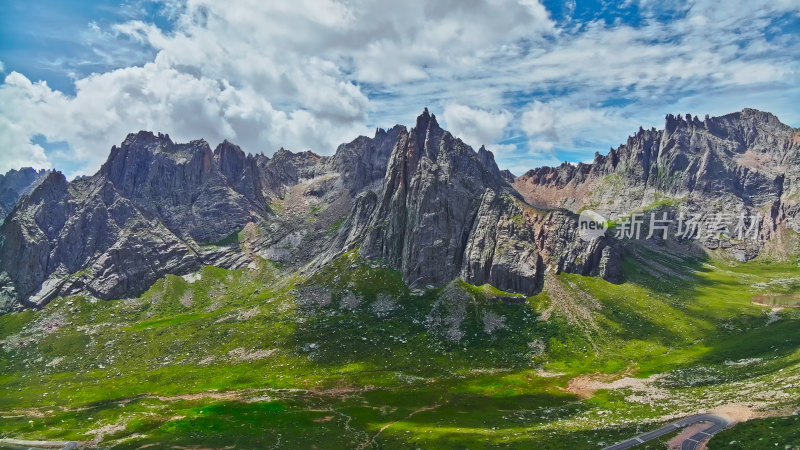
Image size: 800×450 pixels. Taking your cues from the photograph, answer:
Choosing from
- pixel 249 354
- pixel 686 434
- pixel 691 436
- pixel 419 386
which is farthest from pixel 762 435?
pixel 249 354

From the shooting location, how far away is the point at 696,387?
125m

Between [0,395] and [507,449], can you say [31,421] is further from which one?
[507,449]

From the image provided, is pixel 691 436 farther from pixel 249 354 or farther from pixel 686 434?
pixel 249 354

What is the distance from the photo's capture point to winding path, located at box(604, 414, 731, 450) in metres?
80.1

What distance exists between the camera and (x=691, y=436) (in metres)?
82.2

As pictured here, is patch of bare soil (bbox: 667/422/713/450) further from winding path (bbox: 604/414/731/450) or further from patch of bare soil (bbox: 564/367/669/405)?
patch of bare soil (bbox: 564/367/669/405)

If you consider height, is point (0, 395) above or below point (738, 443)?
below

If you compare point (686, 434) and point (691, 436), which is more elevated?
point (691, 436)

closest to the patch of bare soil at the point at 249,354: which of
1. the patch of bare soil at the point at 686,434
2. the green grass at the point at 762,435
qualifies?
the patch of bare soil at the point at 686,434

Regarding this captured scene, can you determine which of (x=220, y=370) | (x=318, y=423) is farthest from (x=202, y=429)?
(x=220, y=370)

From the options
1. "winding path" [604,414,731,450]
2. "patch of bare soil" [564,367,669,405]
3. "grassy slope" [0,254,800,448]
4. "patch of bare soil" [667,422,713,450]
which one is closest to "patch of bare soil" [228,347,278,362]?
"grassy slope" [0,254,800,448]

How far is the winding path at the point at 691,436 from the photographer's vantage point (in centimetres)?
8006

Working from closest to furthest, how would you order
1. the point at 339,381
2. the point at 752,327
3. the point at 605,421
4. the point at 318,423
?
the point at 605,421 → the point at 318,423 → the point at 339,381 → the point at 752,327

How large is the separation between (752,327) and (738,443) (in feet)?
463
